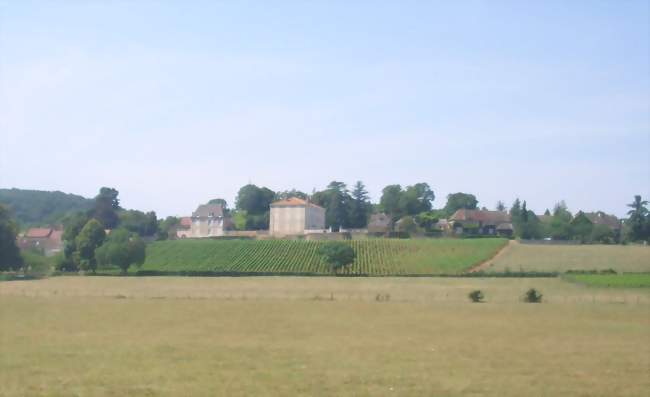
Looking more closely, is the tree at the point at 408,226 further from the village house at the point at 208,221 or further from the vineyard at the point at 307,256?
the village house at the point at 208,221

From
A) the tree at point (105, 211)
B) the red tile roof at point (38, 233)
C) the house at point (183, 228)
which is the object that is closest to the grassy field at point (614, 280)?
the tree at point (105, 211)

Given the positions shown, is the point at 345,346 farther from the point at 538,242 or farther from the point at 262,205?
the point at 262,205

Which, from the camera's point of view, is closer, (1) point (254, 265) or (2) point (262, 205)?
(1) point (254, 265)

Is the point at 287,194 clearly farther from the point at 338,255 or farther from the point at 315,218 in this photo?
the point at 338,255

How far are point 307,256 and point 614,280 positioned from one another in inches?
1743

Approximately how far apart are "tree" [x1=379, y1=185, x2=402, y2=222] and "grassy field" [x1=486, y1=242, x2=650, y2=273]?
65738mm

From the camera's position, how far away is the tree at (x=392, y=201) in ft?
543

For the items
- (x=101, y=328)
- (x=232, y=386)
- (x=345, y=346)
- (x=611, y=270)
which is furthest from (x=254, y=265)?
(x=232, y=386)

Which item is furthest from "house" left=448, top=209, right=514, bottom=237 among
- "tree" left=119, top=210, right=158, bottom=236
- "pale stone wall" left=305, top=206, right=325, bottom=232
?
"tree" left=119, top=210, right=158, bottom=236

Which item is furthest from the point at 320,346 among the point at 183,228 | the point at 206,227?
the point at 183,228

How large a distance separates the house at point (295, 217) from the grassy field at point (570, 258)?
54645 millimetres

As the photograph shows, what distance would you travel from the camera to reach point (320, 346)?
83.1 feet

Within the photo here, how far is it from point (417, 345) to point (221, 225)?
133 m

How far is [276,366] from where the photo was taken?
21016 millimetres
